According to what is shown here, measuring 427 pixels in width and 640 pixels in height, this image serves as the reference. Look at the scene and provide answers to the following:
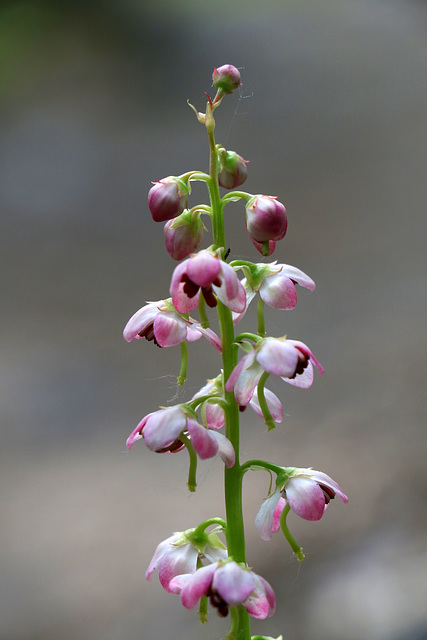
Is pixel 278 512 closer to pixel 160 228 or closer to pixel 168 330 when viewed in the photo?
pixel 168 330

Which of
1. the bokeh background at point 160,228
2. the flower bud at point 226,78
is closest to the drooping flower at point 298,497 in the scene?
the flower bud at point 226,78

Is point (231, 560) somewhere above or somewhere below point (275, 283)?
below

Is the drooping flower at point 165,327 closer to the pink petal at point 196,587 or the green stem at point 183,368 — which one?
the green stem at point 183,368

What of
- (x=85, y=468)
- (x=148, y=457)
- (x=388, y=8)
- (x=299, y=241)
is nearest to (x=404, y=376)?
(x=299, y=241)

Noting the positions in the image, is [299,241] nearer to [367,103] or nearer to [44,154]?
[367,103]

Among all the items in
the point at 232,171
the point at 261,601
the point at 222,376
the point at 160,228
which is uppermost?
the point at 160,228

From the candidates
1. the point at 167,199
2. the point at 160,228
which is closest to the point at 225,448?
the point at 167,199

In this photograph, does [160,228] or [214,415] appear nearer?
[214,415]
